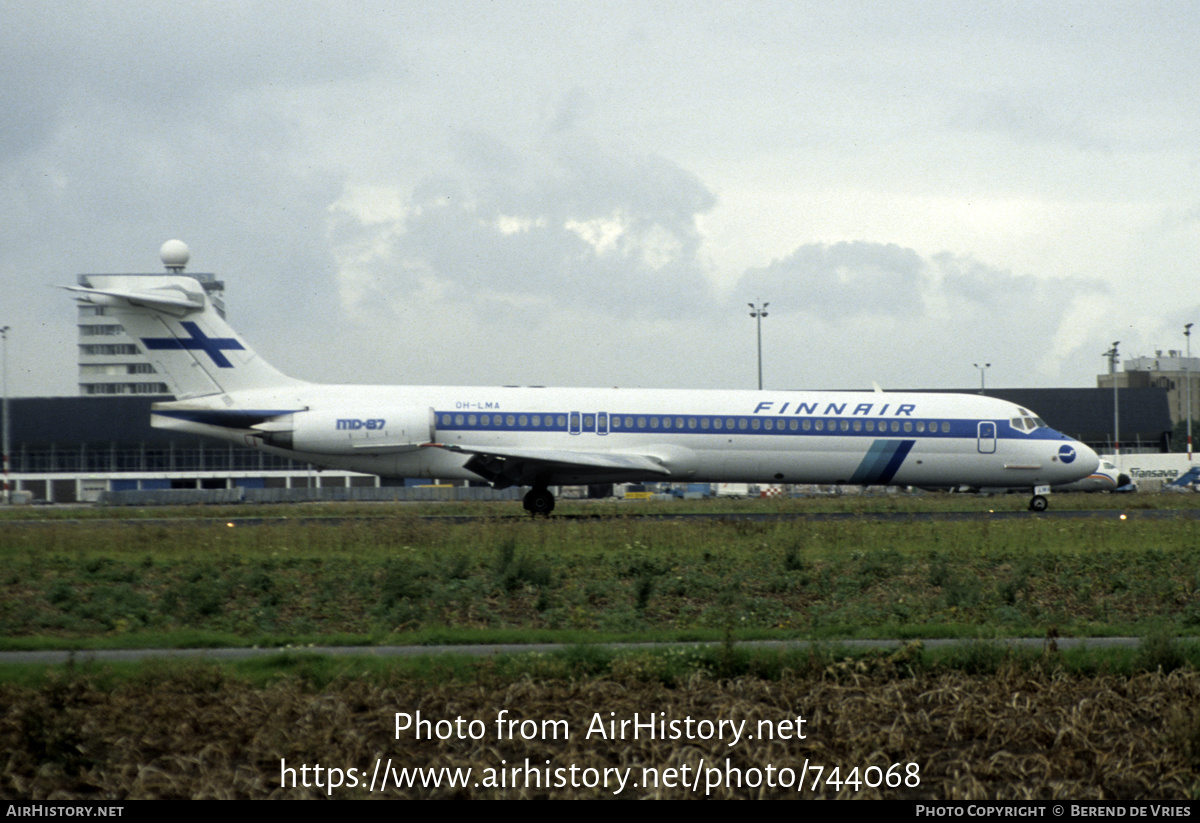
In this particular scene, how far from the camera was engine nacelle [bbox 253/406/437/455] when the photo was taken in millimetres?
30344

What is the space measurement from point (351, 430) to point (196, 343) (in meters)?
4.99

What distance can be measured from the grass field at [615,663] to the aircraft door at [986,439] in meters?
8.38

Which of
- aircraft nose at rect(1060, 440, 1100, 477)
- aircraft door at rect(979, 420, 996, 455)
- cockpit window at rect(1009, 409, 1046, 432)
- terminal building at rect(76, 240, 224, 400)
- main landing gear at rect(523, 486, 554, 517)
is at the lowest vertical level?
main landing gear at rect(523, 486, 554, 517)

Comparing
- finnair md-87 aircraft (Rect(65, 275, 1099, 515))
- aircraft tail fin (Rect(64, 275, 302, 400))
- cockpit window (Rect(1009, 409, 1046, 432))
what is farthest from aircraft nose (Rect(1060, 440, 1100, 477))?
aircraft tail fin (Rect(64, 275, 302, 400))

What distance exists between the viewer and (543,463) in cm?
3034

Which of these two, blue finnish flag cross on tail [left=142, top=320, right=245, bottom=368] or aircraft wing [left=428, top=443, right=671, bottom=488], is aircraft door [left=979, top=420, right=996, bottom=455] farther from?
blue finnish flag cross on tail [left=142, top=320, right=245, bottom=368]

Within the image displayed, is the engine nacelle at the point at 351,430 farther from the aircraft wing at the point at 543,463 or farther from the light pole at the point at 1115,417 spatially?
the light pole at the point at 1115,417

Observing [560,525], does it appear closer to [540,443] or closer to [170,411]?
[540,443]

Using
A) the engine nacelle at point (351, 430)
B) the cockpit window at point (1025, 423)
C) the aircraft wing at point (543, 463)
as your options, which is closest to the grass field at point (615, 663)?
the aircraft wing at point (543, 463)

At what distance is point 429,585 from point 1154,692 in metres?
10.2

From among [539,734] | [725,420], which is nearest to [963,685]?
[539,734]

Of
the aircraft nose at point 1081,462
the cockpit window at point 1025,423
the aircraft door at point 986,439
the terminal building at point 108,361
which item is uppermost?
the terminal building at point 108,361

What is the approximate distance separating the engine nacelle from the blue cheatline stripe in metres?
12.0

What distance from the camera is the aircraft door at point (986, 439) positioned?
32531mm
